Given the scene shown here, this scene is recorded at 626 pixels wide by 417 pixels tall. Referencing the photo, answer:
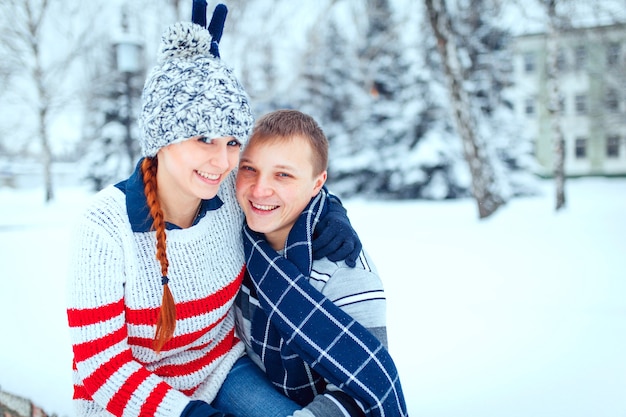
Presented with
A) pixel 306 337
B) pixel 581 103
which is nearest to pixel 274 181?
pixel 306 337

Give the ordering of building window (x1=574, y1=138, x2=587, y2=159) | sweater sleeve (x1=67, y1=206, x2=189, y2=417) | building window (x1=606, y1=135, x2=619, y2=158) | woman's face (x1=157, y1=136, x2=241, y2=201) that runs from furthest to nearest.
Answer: building window (x1=574, y1=138, x2=587, y2=159) → building window (x1=606, y1=135, x2=619, y2=158) → woman's face (x1=157, y1=136, x2=241, y2=201) → sweater sleeve (x1=67, y1=206, x2=189, y2=417)

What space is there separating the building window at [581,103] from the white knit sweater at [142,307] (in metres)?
31.8

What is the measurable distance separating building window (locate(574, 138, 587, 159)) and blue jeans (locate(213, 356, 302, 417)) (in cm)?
3145

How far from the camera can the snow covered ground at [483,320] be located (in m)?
2.41

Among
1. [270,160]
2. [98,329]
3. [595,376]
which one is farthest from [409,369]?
[98,329]

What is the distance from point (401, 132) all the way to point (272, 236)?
1447cm

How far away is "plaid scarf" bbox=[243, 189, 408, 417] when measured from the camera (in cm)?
155

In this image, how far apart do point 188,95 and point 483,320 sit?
105 inches

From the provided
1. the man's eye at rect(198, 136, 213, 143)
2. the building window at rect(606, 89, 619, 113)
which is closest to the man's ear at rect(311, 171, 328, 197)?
the man's eye at rect(198, 136, 213, 143)

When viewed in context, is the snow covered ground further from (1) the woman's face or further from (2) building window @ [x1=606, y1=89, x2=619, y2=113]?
(2) building window @ [x1=606, y1=89, x2=619, y2=113]

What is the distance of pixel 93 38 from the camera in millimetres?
14008

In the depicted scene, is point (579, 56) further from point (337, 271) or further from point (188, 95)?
point (188, 95)

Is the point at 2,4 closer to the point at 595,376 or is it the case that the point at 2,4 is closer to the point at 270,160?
the point at 270,160

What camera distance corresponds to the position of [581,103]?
94.0ft
